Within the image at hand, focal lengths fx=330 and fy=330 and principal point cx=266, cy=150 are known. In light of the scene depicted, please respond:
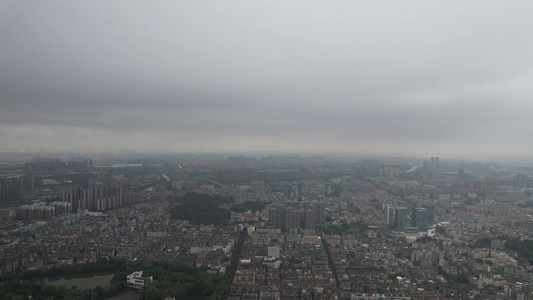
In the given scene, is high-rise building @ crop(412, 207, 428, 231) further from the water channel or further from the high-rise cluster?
the water channel

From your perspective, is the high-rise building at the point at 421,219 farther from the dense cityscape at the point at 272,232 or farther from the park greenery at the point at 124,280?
the park greenery at the point at 124,280

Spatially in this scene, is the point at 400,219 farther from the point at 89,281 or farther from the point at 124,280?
the point at 89,281

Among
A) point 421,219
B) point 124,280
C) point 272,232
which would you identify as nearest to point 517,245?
point 421,219

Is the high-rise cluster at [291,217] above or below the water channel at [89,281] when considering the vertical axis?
above

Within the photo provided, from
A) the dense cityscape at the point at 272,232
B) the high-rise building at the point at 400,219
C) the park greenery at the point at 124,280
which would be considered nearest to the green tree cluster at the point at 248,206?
the dense cityscape at the point at 272,232

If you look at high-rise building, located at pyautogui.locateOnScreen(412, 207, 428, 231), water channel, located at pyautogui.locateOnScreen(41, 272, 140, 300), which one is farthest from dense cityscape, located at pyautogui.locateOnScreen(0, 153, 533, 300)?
water channel, located at pyautogui.locateOnScreen(41, 272, 140, 300)
